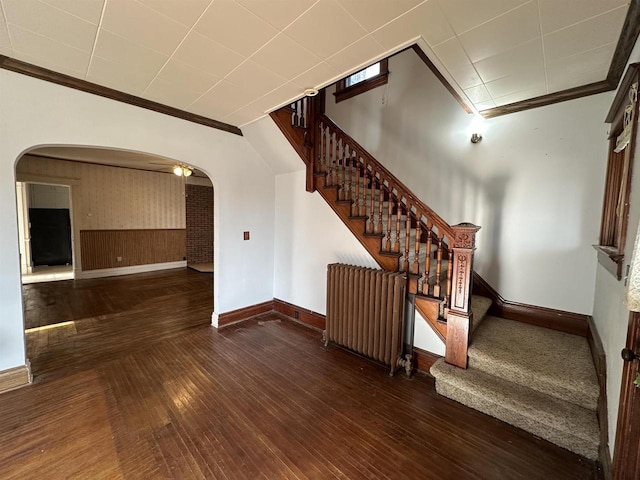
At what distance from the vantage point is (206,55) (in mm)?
2107

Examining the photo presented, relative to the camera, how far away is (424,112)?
390 cm

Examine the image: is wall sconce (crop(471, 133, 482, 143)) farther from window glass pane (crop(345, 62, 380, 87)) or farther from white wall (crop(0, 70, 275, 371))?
white wall (crop(0, 70, 275, 371))

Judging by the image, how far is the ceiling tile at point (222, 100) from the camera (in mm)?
2688

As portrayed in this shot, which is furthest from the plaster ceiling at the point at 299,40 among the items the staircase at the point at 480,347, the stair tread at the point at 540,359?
the stair tread at the point at 540,359

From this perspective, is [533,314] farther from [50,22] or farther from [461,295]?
[50,22]

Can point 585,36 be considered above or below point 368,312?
above

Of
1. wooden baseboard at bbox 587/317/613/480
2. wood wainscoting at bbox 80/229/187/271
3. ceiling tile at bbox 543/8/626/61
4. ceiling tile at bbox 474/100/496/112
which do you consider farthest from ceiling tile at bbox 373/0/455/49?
A: wood wainscoting at bbox 80/229/187/271

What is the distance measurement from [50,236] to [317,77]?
977cm

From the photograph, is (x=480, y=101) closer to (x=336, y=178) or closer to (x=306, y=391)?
(x=336, y=178)

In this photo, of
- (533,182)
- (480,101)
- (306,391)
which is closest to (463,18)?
(480,101)

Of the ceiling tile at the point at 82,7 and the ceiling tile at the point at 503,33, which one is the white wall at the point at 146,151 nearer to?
the ceiling tile at the point at 82,7

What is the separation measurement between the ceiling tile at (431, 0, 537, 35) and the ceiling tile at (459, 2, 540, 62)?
61 mm

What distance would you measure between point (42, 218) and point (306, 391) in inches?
389

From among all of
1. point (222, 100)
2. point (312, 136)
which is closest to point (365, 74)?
point (312, 136)
